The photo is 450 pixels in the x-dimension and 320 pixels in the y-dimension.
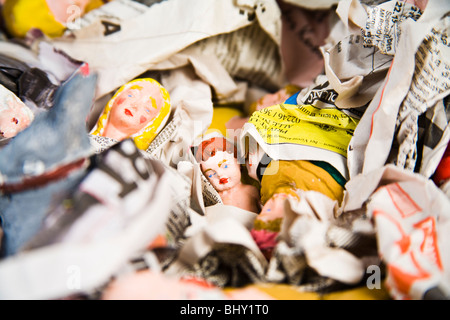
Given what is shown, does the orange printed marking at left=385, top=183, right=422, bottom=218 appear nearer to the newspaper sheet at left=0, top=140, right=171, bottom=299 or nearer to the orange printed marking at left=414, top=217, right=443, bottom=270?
the orange printed marking at left=414, top=217, right=443, bottom=270

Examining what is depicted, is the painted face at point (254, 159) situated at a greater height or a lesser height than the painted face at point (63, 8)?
lesser

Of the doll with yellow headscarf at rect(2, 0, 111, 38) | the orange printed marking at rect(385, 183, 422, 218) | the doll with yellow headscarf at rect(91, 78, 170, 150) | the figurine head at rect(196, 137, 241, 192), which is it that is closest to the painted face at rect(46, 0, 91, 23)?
the doll with yellow headscarf at rect(2, 0, 111, 38)

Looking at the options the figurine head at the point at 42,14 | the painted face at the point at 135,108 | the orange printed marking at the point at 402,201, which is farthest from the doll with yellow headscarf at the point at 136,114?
the orange printed marking at the point at 402,201

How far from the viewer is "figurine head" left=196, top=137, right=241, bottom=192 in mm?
774

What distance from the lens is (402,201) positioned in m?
0.56

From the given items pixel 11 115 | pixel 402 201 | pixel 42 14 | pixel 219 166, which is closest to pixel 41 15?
pixel 42 14

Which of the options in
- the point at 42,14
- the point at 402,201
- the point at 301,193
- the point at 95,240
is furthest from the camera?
the point at 42,14

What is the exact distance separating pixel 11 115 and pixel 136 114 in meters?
0.24

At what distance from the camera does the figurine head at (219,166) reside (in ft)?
2.54

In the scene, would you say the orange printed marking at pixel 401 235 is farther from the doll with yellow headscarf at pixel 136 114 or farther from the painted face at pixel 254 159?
the doll with yellow headscarf at pixel 136 114

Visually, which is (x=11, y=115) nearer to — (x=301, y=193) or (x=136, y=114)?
(x=136, y=114)

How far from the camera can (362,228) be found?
1.73ft

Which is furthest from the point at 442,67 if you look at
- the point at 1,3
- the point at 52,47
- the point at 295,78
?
the point at 1,3
